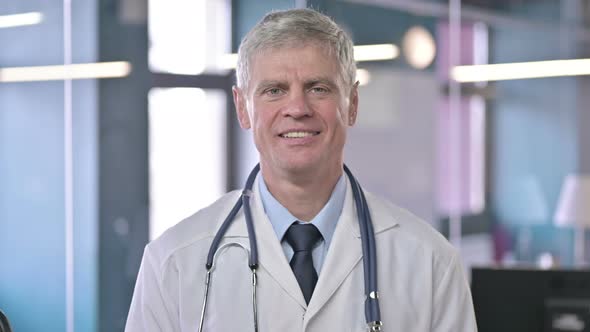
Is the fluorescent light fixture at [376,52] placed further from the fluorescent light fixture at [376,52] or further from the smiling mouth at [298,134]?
the smiling mouth at [298,134]

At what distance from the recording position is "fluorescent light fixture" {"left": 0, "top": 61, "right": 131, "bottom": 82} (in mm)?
2201

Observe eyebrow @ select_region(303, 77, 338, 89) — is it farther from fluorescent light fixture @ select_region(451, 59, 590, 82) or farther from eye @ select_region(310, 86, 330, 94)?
fluorescent light fixture @ select_region(451, 59, 590, 82)

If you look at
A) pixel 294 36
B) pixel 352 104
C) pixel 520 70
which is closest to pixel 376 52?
pixel 520 70

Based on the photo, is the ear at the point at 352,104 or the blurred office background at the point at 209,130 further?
the blurred office background at the point at 209,130

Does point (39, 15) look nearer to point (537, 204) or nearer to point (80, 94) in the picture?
point (80, 94)

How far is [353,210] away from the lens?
1606 mm

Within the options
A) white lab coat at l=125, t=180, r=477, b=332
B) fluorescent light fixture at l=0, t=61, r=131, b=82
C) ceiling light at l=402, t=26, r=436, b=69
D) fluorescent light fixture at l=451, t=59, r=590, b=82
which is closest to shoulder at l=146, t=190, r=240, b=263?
white lab coat at l=125, t=180, r=477, b=332

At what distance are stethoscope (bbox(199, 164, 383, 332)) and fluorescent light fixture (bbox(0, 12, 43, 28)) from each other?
86 centimetres

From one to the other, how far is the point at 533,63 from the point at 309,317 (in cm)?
413

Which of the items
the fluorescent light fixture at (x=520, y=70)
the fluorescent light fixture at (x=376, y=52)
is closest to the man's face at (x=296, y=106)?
the fluorescent light fixture at (x=376, y=52)

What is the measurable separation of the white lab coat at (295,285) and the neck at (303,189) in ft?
0.15

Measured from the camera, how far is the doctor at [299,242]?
1463mm

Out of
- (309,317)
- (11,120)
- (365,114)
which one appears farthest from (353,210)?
(365,114)

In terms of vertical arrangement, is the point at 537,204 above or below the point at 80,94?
below
